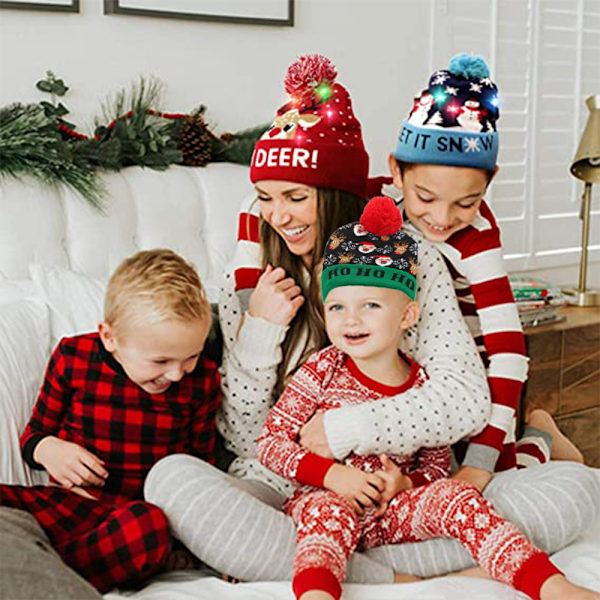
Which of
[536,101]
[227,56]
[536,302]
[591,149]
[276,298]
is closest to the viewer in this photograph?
[276,298]

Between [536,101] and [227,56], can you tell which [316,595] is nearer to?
[227,56]

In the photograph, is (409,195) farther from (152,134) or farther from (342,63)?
(342,63)

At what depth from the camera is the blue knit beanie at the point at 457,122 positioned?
5.58ft

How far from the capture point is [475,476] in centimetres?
165

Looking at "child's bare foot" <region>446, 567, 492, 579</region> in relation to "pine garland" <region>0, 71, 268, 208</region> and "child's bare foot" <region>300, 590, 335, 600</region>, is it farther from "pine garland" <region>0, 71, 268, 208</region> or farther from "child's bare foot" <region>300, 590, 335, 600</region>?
"pine garland" <region>0, 71, 268, 208</region>

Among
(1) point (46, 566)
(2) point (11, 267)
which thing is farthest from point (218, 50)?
(1) point (46, 566)

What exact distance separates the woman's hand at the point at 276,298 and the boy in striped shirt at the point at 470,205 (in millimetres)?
258

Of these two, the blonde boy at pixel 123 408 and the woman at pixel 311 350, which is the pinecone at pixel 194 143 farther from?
the blonde boy at pixel 123 408

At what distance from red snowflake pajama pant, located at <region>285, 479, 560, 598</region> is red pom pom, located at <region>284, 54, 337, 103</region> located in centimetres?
74

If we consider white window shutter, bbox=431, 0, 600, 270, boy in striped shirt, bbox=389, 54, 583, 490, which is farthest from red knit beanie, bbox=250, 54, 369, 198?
white window shutter, bbox=431, 0, 600, 270

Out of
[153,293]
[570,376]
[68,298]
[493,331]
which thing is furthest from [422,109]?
[570,376]

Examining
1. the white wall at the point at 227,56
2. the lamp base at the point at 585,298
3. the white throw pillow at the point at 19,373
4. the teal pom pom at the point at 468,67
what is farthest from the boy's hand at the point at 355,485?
the lamp base at the point at 585,298

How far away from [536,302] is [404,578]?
147 cm

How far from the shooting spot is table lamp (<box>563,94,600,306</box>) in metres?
3.00
